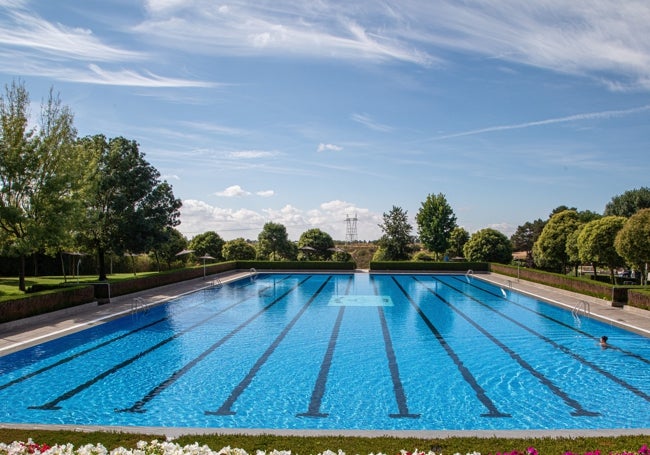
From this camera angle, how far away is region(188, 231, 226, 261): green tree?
4778 cm

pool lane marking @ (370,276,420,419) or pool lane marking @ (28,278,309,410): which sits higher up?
pool lane marking @ (28,278,309,410)

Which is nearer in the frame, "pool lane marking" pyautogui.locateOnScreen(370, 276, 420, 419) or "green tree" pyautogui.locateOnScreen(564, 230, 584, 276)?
"pool lane marking" pyautogui.locateOnScreen(370, 276, 420, 419)

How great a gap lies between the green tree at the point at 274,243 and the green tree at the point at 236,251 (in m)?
1.89

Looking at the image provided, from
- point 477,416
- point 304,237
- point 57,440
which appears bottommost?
point 477,416

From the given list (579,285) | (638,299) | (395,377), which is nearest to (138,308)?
(395,377)

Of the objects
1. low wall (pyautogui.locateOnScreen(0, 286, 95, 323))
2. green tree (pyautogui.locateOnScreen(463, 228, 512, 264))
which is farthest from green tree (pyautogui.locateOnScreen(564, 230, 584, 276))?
low wall (pyautogui.locateOnScreen(0, 286, 95, 323))

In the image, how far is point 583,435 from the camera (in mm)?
7500

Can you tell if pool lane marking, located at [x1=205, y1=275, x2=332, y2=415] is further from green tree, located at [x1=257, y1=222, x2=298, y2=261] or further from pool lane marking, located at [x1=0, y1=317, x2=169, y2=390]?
green tree, located at [x1=257, y1=222, x2=298, y2=261]

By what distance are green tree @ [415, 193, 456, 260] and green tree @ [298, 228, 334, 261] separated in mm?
10182

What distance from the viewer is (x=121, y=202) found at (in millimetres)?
26594

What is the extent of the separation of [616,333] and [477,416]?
10.1 m

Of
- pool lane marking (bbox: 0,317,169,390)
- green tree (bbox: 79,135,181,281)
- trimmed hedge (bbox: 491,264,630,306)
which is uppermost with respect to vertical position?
green tree (bbox: 79,135,181,281)

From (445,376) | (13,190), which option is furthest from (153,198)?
(445,376)

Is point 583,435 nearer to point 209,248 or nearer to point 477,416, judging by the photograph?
point 477,416
